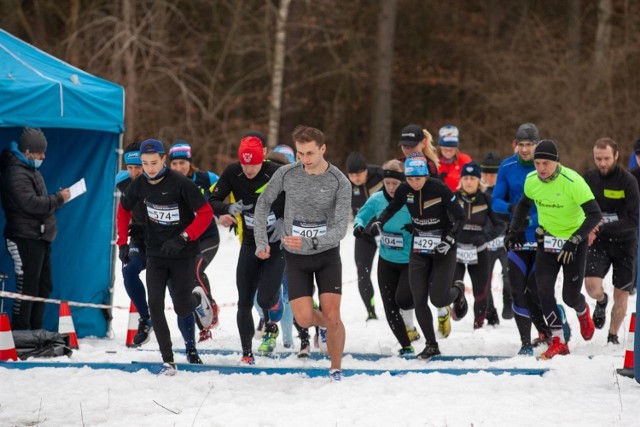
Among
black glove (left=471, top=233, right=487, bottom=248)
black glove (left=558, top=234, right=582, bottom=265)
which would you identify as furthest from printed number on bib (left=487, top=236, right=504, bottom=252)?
black glove (left=558, top=234, right=582, bottom=265)

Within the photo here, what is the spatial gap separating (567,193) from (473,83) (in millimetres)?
21786

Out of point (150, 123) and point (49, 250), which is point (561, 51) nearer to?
point (150, 123)

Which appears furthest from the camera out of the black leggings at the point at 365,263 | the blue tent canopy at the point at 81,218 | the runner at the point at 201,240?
the black leggings at the point at 365,263

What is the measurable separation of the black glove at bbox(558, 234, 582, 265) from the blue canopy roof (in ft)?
15.6

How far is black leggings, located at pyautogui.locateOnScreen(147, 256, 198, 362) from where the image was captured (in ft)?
26.5

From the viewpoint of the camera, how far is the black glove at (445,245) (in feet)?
28.6

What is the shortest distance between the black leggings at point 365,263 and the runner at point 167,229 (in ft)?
Result: 11.7

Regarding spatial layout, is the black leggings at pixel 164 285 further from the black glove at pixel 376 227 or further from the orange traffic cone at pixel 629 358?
the orange traffic cone at pixel 629 358

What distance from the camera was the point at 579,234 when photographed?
27.9 ft

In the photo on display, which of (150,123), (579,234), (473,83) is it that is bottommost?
(579,234)

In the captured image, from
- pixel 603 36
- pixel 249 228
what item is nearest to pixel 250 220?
pixel 249 228

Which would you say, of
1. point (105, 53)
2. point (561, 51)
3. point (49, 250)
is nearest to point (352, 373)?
point (49, 250)

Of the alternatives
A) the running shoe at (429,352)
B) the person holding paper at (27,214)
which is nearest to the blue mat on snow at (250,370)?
the running shoe at (429,352)

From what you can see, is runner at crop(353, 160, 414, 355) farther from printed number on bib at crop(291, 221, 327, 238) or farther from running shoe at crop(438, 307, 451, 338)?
printed number on bib at crop(291, 221, 327, 238)
